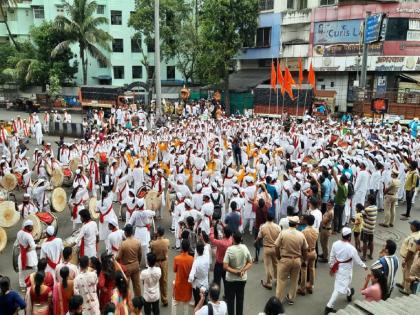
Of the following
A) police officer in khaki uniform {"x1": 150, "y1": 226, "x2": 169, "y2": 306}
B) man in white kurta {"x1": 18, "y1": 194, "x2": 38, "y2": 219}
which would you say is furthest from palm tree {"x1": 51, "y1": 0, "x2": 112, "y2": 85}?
police officer in khaki uniform {"x1": 150, "y1": 226, "x2": 169, "y2": 306}

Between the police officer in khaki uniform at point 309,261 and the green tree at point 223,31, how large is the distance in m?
23.9

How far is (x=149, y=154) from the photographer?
1494 cm

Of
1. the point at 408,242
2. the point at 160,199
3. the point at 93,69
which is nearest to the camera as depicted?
the point at 408,242

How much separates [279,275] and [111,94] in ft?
82.4

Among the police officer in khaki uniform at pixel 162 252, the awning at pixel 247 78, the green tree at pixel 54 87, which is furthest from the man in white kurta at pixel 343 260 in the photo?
the green tree at pixel 54 87

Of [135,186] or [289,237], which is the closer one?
[289,237]

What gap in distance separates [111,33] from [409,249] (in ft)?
125

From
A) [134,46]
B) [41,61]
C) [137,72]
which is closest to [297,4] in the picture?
[134,46]

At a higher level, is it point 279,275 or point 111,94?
point 111,94

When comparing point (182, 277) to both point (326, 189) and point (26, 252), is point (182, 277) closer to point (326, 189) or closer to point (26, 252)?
point (26, 252)

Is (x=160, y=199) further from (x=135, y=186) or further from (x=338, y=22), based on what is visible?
(x=338, y=22)

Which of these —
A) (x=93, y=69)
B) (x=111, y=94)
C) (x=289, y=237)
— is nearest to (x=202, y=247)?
(x=289, y=237)

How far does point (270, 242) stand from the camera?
7.07 meters

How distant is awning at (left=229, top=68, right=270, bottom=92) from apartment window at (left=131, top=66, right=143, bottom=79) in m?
10.8
